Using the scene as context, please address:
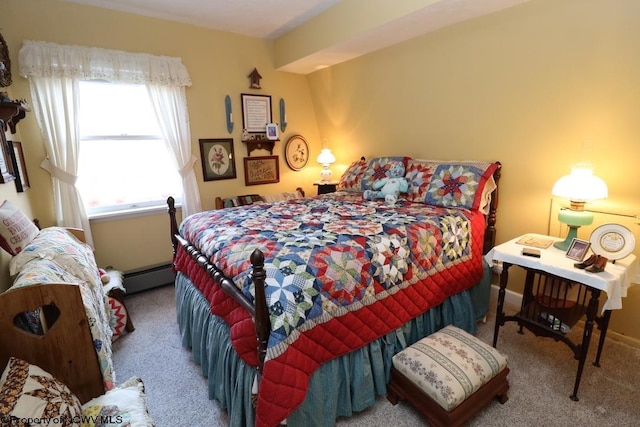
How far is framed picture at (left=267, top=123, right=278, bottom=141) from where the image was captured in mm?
3777

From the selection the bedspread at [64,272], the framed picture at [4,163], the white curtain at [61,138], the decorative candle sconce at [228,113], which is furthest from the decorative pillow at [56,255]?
the decorative candle sconce at [228,113]

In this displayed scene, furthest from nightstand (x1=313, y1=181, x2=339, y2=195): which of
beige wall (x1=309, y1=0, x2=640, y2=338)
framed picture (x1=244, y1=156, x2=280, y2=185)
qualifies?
beige wall (x1=309, y1=0, x2=640, y2=338)

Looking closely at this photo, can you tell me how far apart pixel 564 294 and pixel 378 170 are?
5.61ft

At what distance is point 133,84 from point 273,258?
2.56 m

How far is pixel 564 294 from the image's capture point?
79.7 inches

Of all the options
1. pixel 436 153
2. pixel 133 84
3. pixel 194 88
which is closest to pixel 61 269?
pixel 133 84

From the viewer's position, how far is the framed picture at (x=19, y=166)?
7.29 ft

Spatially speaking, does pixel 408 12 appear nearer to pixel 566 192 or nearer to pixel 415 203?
pixel 415 203

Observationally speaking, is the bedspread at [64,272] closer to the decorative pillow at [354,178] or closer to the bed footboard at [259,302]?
the bed footboard at [259,302]

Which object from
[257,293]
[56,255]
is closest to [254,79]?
[56,255]

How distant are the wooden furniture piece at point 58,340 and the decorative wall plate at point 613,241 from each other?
265 centimetres

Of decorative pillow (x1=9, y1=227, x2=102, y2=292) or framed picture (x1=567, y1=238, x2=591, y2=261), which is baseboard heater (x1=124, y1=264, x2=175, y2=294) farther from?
framed picture (x1=567, y1=238, x2=591, y2=261)

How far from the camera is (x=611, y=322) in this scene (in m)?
2.14

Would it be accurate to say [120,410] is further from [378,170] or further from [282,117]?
[282,117]
